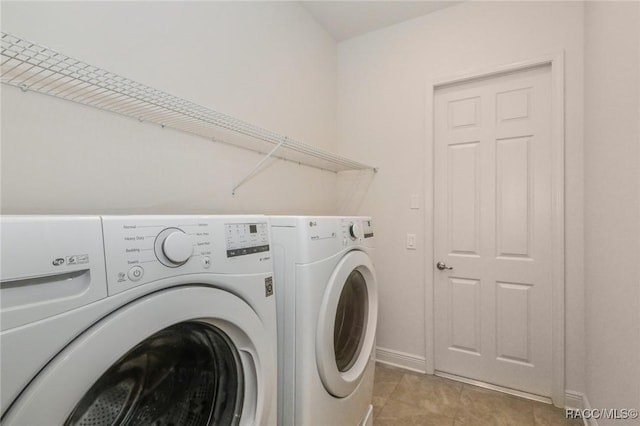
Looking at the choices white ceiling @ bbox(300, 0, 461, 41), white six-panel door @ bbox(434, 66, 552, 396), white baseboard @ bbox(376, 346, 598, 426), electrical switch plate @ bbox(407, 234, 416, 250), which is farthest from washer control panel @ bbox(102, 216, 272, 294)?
white ceiling @ bbox(300, 0, 461, 41)

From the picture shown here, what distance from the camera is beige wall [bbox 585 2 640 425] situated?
39.8 inches

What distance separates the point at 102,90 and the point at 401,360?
2.41 m

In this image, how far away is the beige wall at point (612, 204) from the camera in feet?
3.32

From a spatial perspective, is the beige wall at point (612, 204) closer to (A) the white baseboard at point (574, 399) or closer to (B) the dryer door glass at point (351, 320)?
(A) the white baseboard at point (574, 399)

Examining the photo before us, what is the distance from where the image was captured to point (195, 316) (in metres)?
0.64

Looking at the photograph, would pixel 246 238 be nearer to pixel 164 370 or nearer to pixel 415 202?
pixel 164 370

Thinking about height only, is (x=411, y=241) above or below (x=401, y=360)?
above

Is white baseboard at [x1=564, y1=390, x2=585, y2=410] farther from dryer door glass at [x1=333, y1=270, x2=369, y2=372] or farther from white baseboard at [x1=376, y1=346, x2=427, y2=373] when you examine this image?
dryer door glass at [x1=333, y1=270, x2=369, y2=372]

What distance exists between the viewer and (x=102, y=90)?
3.41 feet

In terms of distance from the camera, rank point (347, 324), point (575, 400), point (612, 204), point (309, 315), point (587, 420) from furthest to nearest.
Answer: point (575, 400) < point (587, 420) < point (347, 324) < point (612, 204) < point (309, 315)

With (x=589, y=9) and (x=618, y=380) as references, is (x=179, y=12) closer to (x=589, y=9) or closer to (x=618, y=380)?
(x=589, y=9)

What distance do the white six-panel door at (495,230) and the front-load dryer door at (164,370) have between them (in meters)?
1.72

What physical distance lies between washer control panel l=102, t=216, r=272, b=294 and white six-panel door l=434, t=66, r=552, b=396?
1736 millimetres

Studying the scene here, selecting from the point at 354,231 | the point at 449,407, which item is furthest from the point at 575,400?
the point at 354,231
